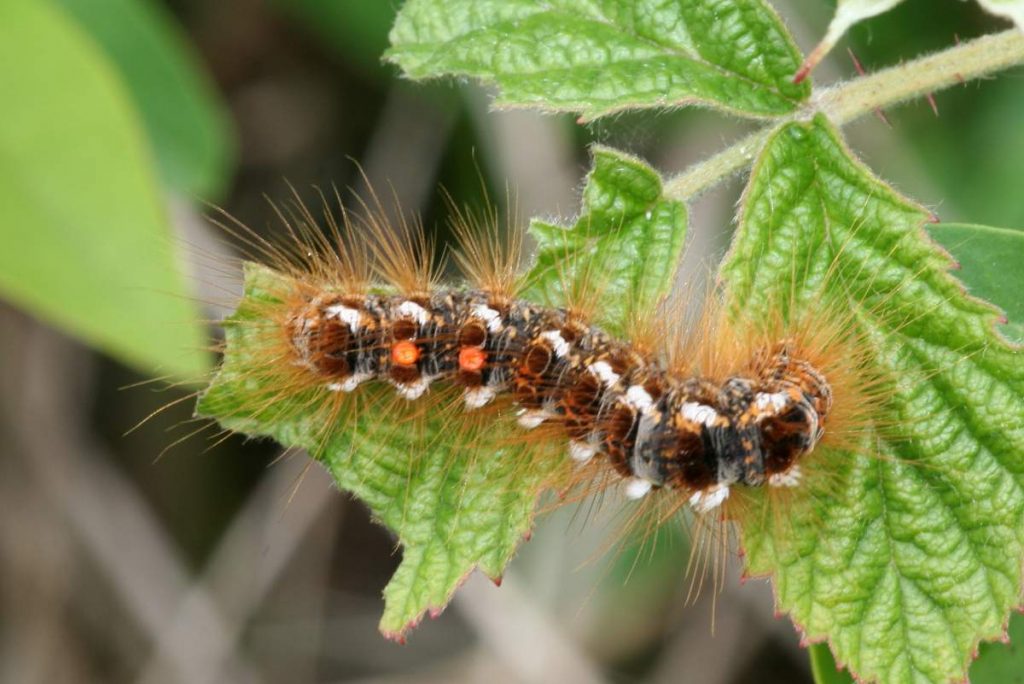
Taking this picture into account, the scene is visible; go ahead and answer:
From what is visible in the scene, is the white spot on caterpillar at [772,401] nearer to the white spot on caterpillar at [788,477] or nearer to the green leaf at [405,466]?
the white spot on caterpillar at [788,477]

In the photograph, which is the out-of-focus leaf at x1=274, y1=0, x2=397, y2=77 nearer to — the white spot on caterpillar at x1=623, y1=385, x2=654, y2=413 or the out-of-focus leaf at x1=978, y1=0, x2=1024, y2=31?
the white spot on caterpillar at x1=623, y1=385, x2=654, y2=413

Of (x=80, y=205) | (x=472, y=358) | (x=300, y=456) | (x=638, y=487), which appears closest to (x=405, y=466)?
(x=472, y=358)

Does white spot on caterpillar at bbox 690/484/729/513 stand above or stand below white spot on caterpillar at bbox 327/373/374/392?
above

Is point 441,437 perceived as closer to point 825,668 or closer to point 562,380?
point 562,380

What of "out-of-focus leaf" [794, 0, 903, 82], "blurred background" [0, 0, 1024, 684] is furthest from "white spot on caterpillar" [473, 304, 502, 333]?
"blurred background" [0, 0, 1024, 684]

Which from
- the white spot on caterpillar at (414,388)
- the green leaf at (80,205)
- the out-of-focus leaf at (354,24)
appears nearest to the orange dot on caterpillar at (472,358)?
the white spot on caterpillar at (414,388)

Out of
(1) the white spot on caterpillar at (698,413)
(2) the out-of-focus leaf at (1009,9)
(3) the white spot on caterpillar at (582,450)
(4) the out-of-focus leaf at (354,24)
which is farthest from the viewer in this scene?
(4) the out-of-focus leaf at (354,24)
